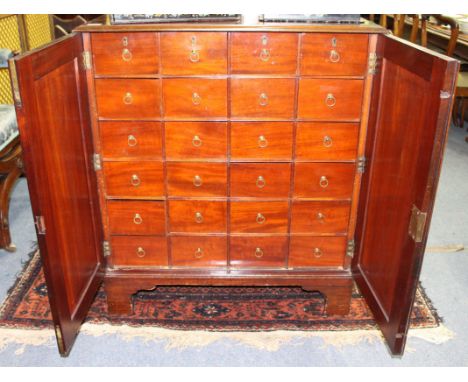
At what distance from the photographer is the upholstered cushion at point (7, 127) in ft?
8.86

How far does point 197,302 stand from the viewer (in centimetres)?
227

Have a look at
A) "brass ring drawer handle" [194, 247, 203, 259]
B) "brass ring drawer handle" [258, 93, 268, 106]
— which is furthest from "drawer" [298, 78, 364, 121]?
"brass ring drawer handle" [194, 247, 203, 259]

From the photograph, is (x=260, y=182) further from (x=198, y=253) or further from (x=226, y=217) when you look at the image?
(x=198, y=253)

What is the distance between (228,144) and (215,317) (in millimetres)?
792

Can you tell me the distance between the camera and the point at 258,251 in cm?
207

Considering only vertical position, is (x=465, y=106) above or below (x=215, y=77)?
below

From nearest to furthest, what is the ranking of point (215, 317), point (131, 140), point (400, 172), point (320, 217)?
1. point (400, 172)
2. point (131, 140)
3. point (320, 217)
4. point (215, 317)

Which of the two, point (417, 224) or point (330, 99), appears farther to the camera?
point (330, 99)

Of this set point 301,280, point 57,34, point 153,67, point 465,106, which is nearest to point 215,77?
point 153,67

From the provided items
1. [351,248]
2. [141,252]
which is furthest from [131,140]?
[351,248]

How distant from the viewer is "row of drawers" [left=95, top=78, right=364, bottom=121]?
176cm

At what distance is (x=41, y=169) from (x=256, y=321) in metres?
1.14

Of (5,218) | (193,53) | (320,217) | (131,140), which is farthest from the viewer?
(5,218)

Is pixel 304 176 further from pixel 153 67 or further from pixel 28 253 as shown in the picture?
pixel 28 253
